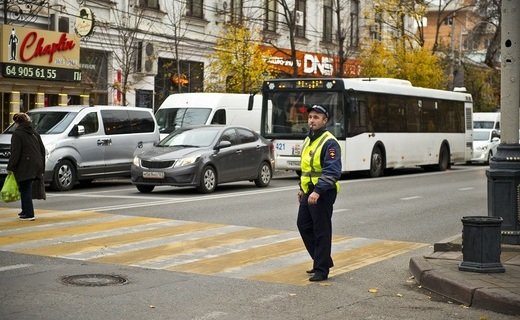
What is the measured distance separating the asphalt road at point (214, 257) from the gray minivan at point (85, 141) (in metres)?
1.20

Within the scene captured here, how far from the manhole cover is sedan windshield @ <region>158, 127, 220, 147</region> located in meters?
10.7

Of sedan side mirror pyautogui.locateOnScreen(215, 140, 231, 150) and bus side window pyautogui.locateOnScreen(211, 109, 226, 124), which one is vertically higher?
bus side window pyautogui.locateOnScreen(211, 109, 226, 124)

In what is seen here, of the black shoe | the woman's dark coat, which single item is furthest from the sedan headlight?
the black shoe

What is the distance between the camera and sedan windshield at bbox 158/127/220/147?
65.1 ft

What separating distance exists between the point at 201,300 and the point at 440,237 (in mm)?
6051

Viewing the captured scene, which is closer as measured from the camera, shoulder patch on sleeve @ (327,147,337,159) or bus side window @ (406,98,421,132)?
shoulder patch on sleeve @ (327,147,337,159)

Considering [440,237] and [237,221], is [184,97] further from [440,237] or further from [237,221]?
[440,237]

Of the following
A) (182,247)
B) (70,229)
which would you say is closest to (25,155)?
(70,229)

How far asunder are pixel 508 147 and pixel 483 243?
7.42ft

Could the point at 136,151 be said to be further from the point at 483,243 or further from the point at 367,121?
the point at 483,243

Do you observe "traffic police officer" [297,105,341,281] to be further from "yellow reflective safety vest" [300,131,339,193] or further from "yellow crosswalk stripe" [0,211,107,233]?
"yellow crosswalk stripe" [0,211,107,233]

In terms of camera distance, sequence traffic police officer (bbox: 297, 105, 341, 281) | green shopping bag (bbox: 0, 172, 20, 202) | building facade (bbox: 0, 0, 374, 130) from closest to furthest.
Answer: traffic police officer (bbox: 297, 105, 341, 281)
green shopping bag (bbox: 0, 172, 20, 202)
building facade (bbox: 0, 0, 374, 130)

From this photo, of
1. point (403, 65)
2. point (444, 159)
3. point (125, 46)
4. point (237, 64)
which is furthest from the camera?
point (403, 65)

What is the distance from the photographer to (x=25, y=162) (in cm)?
1388
